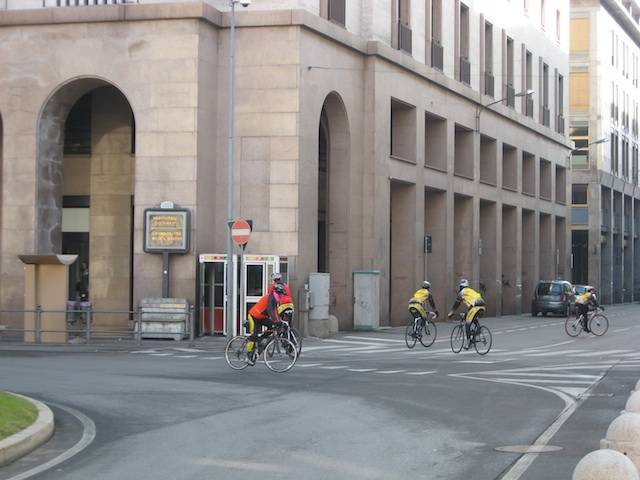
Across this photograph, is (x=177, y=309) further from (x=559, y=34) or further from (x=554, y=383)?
(x=559, y=34)

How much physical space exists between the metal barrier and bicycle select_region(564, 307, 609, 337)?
12.0 meters

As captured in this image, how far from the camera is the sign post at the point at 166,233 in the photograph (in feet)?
103

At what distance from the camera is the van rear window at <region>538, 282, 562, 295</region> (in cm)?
5147

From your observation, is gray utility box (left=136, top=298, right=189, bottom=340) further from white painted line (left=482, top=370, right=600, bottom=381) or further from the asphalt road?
white painted line (left=482, top=370, right=600, bottom=381)

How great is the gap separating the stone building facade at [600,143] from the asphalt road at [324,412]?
177 feet

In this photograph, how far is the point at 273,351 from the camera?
20812 mm

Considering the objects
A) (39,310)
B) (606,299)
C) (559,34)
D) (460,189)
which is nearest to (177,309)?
(39,310)

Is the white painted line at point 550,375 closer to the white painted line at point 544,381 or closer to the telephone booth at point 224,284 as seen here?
the white painted line at point 544,381

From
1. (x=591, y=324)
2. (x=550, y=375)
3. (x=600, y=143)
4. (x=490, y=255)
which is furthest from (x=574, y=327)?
(x=600, y=143)

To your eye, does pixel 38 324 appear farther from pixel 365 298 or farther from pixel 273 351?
pixel 365 298

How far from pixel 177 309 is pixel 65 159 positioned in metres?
9.14

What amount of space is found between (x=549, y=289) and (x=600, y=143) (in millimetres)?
28393

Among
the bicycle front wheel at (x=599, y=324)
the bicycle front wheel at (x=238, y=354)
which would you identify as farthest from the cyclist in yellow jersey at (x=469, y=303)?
the bicycle front wheel at (x=599, y=324)

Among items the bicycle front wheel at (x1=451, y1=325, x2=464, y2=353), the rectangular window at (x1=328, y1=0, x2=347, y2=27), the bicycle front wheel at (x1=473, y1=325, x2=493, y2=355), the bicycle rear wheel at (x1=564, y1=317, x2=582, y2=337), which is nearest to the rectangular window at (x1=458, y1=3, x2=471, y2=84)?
the rectangular window at (x1=328, y1=0, x2=347, y2=27)
